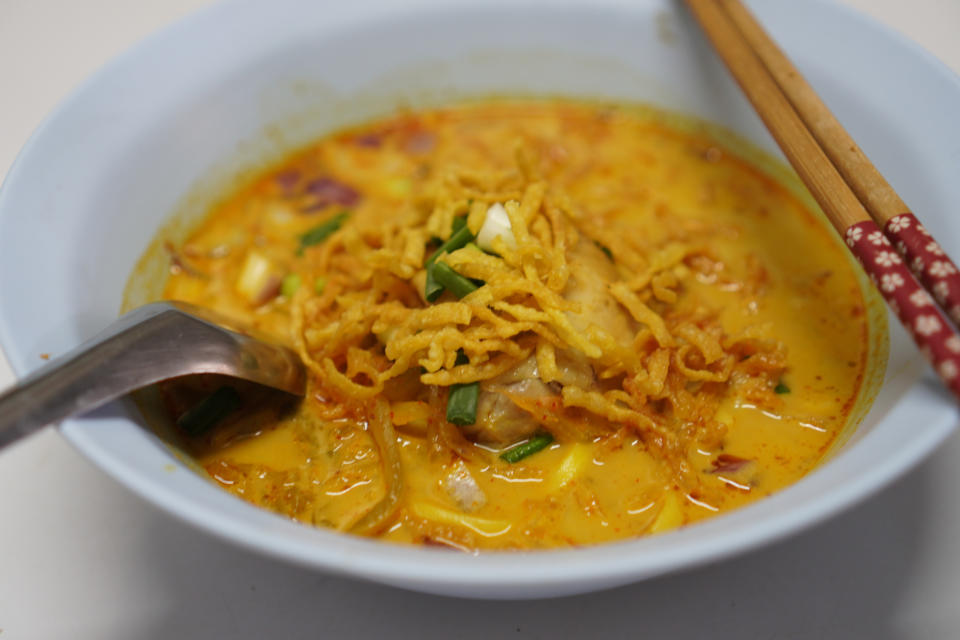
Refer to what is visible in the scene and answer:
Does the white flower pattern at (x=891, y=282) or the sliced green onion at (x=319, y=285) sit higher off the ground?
the white flower pattern at (x=891, y=282)

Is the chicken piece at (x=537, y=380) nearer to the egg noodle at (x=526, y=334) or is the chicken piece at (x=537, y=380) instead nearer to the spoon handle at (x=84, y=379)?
the egg noodle at (x=526, y=334)

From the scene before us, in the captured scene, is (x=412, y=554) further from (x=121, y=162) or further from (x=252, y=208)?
(x=252, y=208)

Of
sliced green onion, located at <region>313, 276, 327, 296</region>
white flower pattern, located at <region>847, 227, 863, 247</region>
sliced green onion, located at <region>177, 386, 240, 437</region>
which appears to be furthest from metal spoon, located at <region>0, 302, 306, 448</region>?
white flower pattern, located at <region>847, 227, 863, 247</region>

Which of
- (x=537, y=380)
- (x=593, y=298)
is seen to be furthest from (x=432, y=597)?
(x=593, y=298)

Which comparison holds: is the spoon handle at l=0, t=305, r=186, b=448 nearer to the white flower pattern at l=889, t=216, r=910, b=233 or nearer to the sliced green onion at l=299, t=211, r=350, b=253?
the sliced green onion at l=299, t=211, r=350, b=253

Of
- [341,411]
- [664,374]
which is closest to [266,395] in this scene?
[341,411]

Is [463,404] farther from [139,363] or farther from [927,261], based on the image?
[927,261]

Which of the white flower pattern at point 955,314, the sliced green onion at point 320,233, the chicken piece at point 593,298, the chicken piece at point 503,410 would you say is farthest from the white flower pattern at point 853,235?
the sliced green onion at point 320,233

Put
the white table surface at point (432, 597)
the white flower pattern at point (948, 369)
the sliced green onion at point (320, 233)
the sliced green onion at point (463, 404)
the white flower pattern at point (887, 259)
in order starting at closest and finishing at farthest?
the white flower pattern at point (948, 369), the white flower pattern at point (887, 259), the white table surface at point (432, 597), the sliced green onion at point (463, 404), the sliced green onion at point (320, 233)
